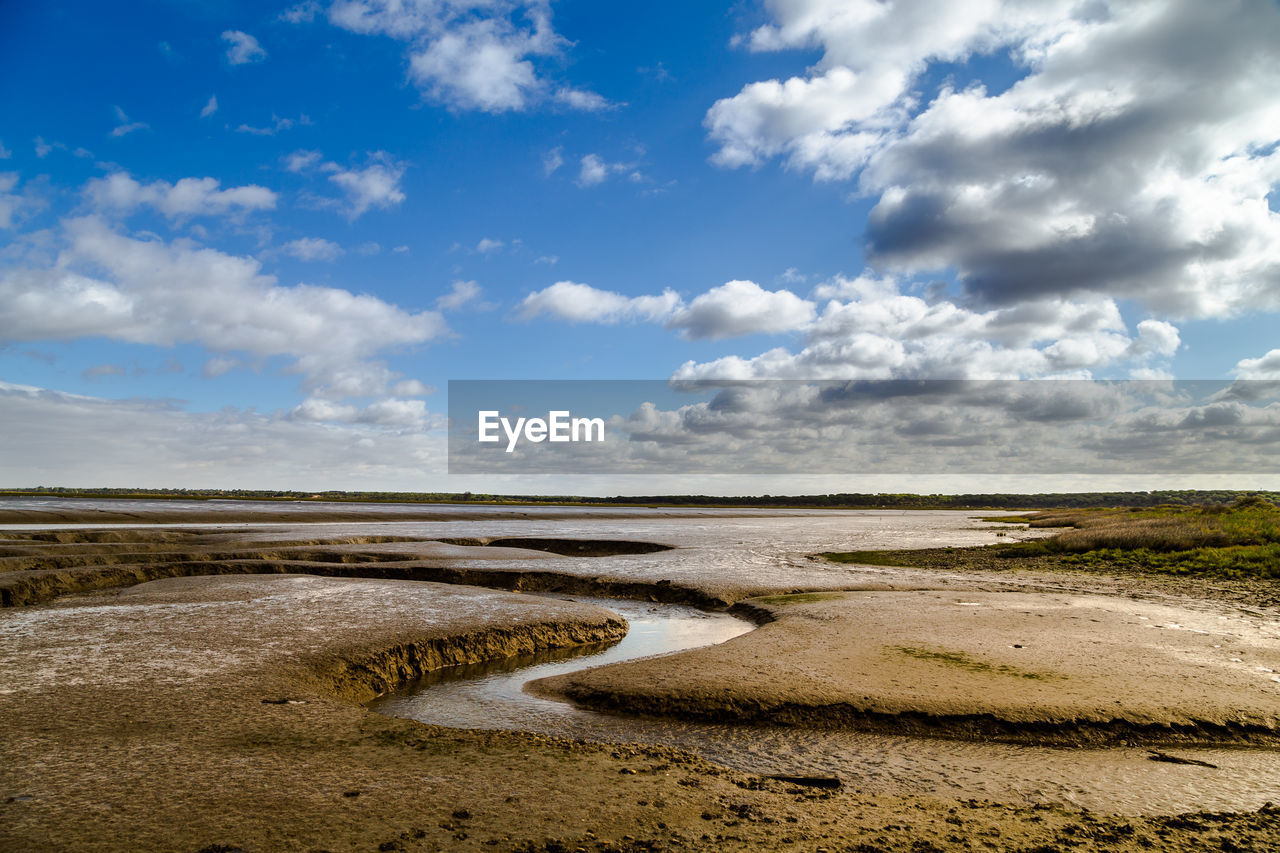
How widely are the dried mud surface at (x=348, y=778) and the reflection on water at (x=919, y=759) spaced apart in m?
0.44

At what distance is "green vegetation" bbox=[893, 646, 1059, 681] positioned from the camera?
323 inches

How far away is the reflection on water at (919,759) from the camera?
5.26m

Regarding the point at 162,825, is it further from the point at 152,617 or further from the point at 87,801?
the point at 152,617

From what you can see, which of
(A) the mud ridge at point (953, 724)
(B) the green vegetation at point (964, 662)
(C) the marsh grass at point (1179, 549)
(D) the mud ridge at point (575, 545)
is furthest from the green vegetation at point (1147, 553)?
(A) the mud ridge at point (953, 724)

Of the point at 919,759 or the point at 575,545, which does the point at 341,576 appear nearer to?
the point at 575,545

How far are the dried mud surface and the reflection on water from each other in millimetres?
436

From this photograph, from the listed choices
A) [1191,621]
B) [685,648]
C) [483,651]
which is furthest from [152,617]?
[1191,621]

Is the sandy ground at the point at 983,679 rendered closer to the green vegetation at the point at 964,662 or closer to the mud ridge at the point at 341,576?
the green vegetation at the point at 964,662

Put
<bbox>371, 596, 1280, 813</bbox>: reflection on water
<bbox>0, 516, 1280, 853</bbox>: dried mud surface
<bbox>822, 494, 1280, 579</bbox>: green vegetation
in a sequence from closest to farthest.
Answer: <bbox>0, 516, 1280, 853</bbox>: dried mud surface < <bbox>371, 596, 1280, 813</bbox>: reflection on water < <bbox>822, 494, 1280, 579</bbox>: green vegetation

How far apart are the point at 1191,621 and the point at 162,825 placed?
14.4 metres

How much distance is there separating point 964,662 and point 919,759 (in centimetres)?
324

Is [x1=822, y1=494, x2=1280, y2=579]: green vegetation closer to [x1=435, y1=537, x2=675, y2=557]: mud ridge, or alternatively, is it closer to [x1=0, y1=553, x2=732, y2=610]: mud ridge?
[x1=435, y1=537, x2=675, y2=557]: mud ridge

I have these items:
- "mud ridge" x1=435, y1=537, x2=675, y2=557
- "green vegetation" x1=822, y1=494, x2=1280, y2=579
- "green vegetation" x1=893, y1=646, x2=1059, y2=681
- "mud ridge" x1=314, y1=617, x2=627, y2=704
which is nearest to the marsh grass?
"green vegetation" x1=822, y1=494, x2=1280, y2=579

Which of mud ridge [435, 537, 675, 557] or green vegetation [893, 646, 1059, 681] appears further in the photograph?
mud ridge [435, 537, 675, 557]
